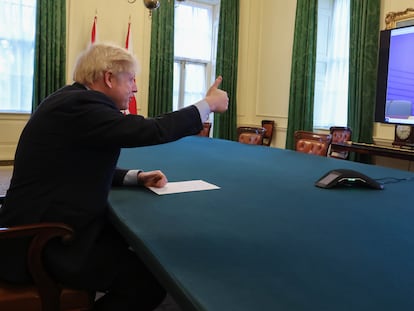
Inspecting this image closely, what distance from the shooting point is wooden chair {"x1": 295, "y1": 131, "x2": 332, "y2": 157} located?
2.79 m

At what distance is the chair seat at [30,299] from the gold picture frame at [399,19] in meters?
4.39

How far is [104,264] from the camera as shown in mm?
1153

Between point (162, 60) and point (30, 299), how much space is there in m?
5.30

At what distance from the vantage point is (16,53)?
528cm

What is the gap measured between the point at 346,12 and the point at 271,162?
13.1 ft

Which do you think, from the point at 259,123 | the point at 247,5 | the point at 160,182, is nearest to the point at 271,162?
the point at 160,182

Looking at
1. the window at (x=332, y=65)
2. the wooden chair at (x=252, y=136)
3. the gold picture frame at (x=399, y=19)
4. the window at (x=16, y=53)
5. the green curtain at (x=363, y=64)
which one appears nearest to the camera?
the wooden chair at (x=252, y=136)

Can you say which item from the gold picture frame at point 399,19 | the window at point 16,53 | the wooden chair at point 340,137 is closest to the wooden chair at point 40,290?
the wooden chair at point 340,137

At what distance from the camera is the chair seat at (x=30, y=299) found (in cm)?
107

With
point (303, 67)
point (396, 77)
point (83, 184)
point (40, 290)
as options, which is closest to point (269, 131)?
point (303, 67)

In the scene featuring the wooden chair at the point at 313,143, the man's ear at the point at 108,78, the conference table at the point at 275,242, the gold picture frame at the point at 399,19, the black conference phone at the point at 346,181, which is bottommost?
the conference table at the point at 275,242

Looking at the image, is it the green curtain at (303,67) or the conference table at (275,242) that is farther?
the green curtain at (303,67)

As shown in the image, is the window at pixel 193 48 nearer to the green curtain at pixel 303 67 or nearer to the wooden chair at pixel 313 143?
the green curtain at pixel 303 67

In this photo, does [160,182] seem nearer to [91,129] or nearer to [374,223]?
[91,129]
